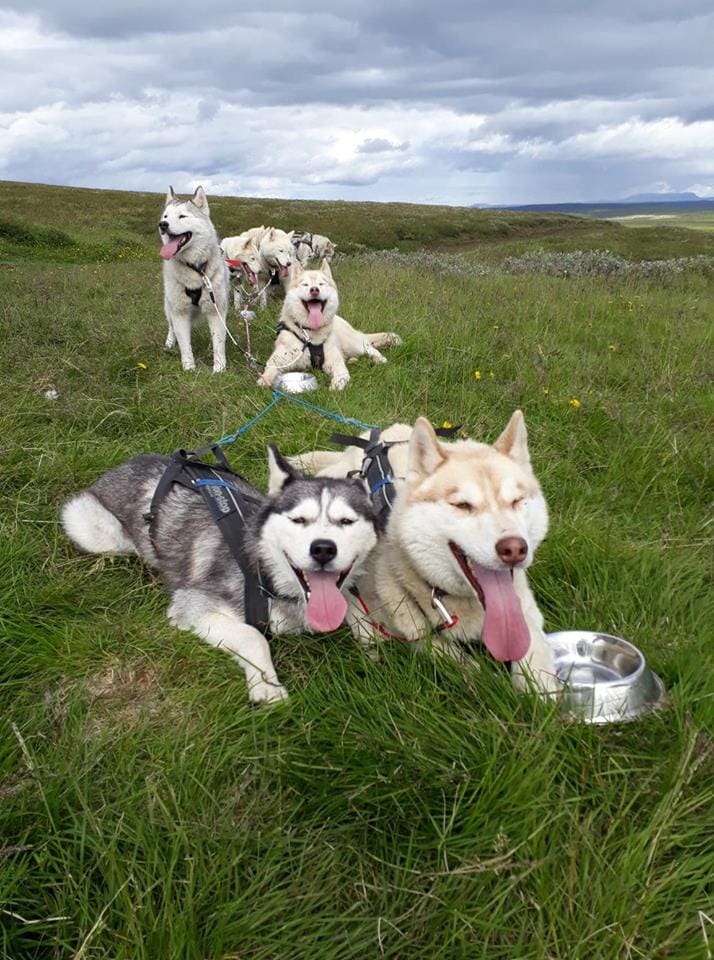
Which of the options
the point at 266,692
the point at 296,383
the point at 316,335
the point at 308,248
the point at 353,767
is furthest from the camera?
the point at 308,248

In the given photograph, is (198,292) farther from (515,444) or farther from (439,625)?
→ (439,625)

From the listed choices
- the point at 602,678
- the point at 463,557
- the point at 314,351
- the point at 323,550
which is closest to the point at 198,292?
the point at 314,351

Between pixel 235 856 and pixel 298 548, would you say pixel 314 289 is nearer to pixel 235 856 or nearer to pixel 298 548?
pixel 298 548

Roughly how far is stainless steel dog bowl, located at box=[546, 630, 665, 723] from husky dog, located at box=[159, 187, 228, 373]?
17.6ft

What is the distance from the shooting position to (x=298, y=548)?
2719 millimetres

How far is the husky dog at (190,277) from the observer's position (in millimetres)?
7328

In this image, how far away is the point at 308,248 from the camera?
12.9 meters

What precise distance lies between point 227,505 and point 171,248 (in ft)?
17.1

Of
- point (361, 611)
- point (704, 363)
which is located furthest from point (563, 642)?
point (704, 363)

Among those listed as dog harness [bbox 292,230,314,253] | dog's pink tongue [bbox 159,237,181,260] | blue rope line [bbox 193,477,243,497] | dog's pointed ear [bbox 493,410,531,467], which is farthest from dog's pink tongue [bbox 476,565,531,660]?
dog harness [bbox 292,230,314,253]

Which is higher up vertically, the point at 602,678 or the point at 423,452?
the point at 423,452

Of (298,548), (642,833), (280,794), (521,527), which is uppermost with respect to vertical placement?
(521,527)

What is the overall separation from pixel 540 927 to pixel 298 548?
1579mm

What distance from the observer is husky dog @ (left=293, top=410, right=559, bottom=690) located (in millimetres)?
2396
